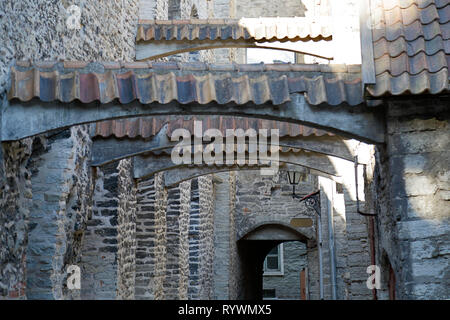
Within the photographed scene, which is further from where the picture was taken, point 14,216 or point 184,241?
point 184,241

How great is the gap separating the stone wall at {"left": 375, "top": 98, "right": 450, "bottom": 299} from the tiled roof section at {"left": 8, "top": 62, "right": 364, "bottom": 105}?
0.42 m

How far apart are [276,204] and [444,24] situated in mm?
10568

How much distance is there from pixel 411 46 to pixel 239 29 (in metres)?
4.47

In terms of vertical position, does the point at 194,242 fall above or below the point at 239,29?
below

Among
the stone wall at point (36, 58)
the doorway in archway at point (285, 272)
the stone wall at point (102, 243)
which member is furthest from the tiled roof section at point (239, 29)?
the doorway in archway at point (285, 272)

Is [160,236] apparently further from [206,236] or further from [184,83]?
[184,83]

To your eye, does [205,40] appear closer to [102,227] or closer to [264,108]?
[102,227]

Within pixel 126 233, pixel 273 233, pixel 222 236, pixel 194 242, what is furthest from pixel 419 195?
pixel 273 233

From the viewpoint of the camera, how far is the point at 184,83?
176 inches

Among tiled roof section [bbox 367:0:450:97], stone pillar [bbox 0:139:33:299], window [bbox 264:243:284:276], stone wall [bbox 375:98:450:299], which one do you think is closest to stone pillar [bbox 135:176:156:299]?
stone pillar [bbox 0:139:33:299]

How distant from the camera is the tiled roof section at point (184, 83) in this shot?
14.3ft

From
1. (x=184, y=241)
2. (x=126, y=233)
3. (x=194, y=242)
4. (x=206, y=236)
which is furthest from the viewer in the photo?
(x=206, y=236)

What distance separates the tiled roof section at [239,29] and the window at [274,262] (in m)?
13.2

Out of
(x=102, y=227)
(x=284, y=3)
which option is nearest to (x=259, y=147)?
(x=102, y=227)
